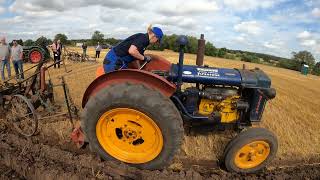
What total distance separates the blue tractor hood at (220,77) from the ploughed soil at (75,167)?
3.98 ft

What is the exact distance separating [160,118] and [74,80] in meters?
7.42

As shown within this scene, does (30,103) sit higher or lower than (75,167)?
higher

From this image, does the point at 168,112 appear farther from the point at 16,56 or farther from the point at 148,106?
the point at 16,56

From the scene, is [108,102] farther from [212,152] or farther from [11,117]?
[11,117]

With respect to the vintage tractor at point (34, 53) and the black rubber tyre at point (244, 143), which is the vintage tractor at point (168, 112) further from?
the vintage tractor at point (34, 53)

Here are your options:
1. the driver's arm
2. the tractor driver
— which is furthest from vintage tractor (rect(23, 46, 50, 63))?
the driver's arm

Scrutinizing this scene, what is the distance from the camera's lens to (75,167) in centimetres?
470

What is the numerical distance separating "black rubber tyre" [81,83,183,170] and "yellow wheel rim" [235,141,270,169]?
3.49ft

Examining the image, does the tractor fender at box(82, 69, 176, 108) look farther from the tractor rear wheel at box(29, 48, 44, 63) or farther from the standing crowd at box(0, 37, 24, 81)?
the tractor rear wheel at box(29, 48, 44, 63)

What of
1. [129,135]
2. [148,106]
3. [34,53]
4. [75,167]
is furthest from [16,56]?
[148,106]

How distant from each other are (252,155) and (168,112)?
4.95ft

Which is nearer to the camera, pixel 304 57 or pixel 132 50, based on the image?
pixel 132 50

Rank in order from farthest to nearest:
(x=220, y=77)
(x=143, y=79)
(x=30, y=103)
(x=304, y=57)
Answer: (x=304, y=57) < (x=30, y=103) < (x=220, y=77) < (x=143, y=79)

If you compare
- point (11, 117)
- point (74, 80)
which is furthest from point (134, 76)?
point (74, 80)
